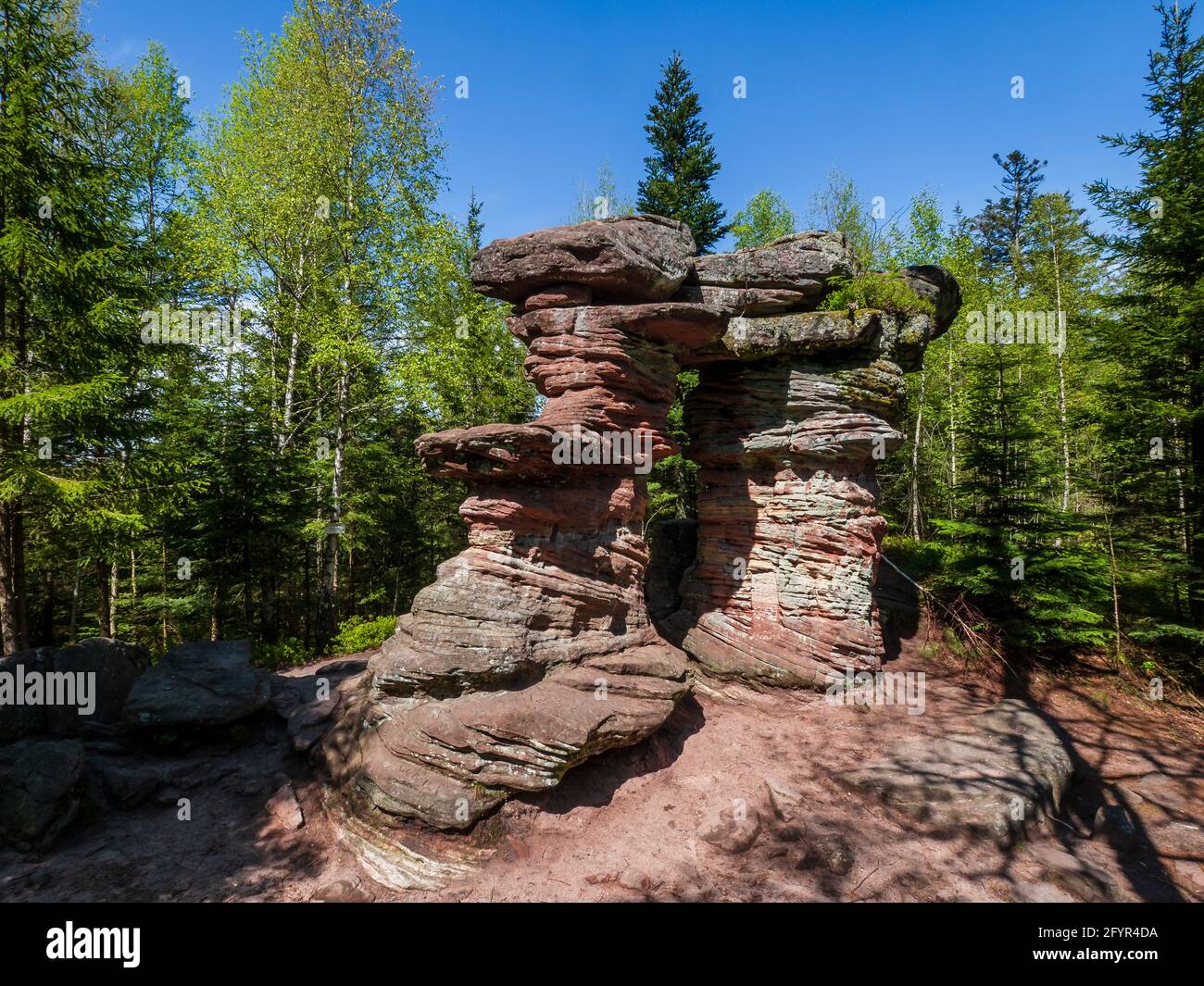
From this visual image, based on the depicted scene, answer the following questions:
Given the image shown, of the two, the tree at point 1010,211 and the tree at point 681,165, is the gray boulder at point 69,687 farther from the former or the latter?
the tree at point 1010,211

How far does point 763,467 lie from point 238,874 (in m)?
10.8

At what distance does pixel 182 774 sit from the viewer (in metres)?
7.75

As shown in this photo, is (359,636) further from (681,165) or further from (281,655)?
(681,165)

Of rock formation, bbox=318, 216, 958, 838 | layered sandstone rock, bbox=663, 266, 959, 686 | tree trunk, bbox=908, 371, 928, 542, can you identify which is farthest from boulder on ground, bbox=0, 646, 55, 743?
tree trunk, bbox=908, 371, 928, 542

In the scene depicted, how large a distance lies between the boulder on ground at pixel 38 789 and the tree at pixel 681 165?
74.2 feet

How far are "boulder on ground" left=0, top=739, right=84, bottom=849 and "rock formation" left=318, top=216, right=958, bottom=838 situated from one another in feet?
8.90

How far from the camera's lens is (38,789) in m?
6.36

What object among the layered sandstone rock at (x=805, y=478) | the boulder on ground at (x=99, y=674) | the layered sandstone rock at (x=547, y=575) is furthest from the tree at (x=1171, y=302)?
the boulder on ground at (x=99, y=674)

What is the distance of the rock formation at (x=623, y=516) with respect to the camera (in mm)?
7004

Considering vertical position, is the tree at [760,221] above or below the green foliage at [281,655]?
above

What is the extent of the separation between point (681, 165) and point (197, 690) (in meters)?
23.4

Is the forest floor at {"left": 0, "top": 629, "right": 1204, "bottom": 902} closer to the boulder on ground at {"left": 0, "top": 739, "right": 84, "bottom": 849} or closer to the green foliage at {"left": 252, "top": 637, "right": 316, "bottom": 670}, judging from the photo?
the boulder on ground at {"left": 0, "top": 739, "right": 84, "bottom": 849}

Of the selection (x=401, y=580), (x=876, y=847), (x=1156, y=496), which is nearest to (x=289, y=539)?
(x=401, y=580)
